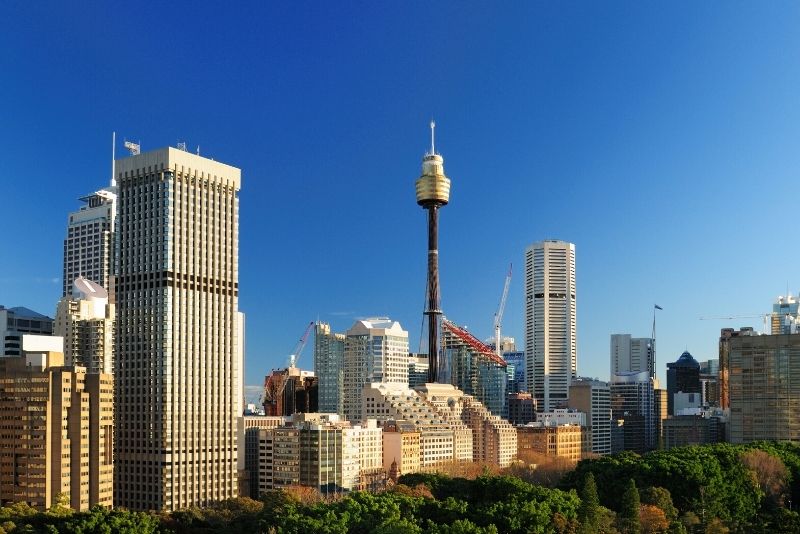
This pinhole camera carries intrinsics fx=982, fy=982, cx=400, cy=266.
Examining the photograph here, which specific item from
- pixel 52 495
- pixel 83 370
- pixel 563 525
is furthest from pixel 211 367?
pixel 563 525

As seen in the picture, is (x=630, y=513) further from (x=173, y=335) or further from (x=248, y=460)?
(x=248, y=460)

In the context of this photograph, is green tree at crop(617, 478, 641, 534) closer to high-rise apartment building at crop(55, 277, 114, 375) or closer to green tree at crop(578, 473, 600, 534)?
green tree at crop(578, 473, 600, 534)

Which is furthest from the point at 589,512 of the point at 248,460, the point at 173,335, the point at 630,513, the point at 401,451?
the point at 248,460

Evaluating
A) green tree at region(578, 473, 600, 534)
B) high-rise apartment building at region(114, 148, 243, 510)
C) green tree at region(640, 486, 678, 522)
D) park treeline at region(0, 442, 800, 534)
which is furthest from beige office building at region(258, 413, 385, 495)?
green tree at region(578, 473, 600, 534)

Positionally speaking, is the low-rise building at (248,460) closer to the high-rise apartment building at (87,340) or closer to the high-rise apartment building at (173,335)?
the high-rise apartment building at (173,335)

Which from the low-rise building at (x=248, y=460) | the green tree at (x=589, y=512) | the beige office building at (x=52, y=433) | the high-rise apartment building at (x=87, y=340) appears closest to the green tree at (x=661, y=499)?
the green tree at (x=589, y=512)

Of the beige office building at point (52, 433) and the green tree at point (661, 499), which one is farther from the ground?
the beige office building at point (52, 433)
